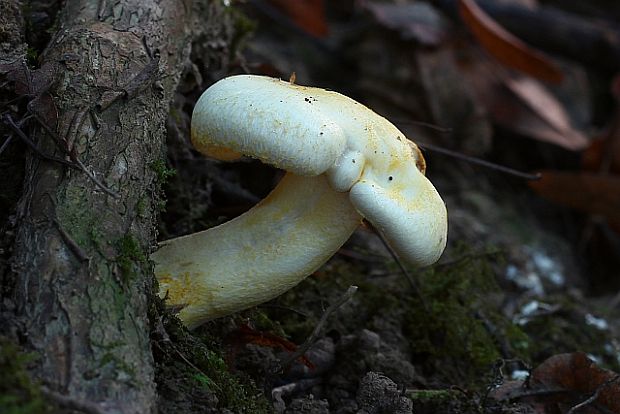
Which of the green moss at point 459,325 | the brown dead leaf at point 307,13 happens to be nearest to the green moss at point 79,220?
the green moss at point 459,325

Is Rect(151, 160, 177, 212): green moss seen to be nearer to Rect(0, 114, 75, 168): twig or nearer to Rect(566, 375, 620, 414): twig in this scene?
Rect(0, 114, 75, 168): twig

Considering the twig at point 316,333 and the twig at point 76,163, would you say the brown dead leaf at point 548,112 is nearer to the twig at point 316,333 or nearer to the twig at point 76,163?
the twig at point 316,333

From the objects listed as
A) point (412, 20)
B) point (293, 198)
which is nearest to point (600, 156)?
point (412, 20)

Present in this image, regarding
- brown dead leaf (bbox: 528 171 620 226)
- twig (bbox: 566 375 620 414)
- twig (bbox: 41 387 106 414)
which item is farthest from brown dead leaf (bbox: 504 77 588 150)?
twig (bbox: 41 387 106 414)

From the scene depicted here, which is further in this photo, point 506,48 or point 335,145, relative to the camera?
point 506,48

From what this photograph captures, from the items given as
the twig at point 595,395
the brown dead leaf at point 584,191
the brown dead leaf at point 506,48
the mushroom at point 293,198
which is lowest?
the brown dead leaf at point 584,191

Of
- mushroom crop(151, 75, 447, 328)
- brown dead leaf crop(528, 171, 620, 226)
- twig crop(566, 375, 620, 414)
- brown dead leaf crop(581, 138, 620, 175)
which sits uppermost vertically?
mushroom crop(151, 75, 447, 328)

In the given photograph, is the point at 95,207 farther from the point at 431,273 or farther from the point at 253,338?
the point at 431,273
